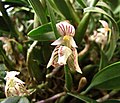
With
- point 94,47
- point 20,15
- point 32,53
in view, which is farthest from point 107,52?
point 20,15

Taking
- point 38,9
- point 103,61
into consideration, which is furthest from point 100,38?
point 38,9

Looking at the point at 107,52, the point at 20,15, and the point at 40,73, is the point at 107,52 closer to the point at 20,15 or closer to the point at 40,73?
the point at 40,73

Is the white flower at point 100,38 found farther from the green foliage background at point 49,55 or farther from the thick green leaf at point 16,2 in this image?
the thick green leaf at point 16,2

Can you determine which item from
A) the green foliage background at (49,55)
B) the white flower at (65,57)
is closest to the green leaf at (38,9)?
the green foliage background at (49,55)

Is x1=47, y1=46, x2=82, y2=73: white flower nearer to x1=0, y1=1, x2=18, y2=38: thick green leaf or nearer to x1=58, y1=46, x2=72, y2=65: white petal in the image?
x1=58, y1=46, x2=72, y2=65: white petal

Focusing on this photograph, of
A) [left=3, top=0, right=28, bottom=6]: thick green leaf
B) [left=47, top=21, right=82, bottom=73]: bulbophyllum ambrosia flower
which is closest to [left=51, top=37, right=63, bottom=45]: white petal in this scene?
[left=47, top=21, right=82, bottom=73]: bulbophyllum ambrosia flower

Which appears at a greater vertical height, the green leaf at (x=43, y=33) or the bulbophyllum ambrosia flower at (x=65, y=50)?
the green leaf at (x=43, y=33)
